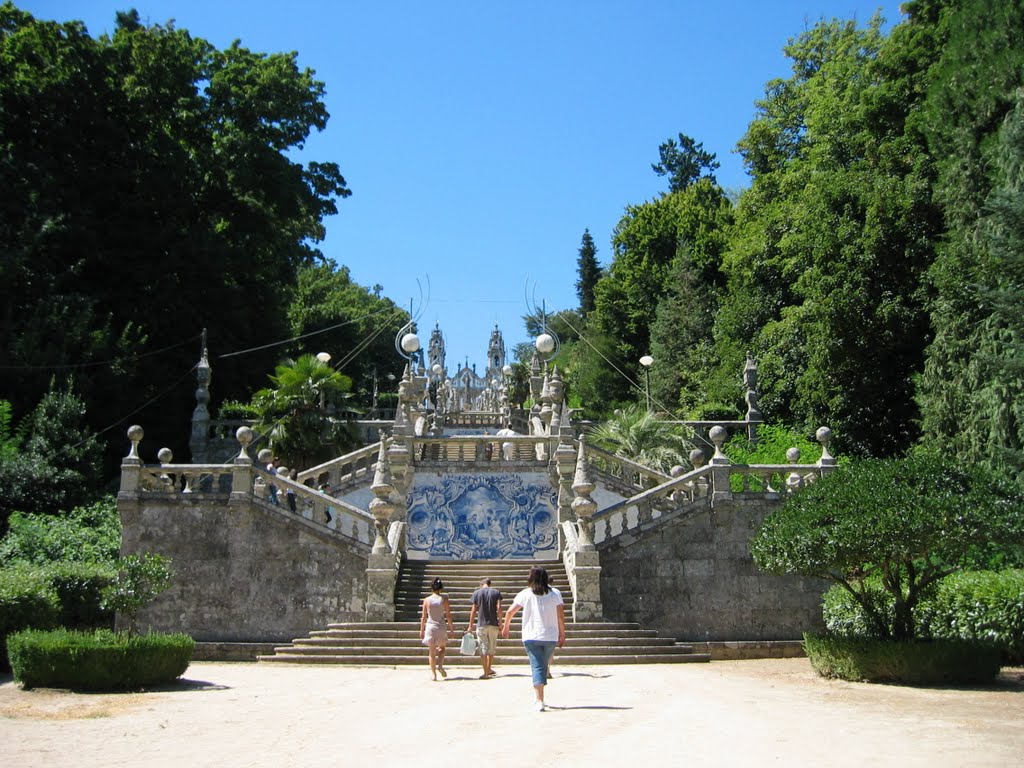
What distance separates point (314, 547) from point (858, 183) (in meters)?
19.0

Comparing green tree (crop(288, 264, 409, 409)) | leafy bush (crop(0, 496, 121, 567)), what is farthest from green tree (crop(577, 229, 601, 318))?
leafy bush (crop(0, 496, 121, 567))

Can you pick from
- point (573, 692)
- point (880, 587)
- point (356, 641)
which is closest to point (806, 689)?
point (573, 692)

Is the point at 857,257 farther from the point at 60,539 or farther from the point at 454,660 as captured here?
the point at 60,539

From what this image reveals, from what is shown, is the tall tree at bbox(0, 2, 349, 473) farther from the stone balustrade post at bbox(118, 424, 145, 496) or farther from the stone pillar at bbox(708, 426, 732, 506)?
the stone pillar at bbox(708, 426, 732, 506)

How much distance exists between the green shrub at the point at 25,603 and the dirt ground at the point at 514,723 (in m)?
0.83

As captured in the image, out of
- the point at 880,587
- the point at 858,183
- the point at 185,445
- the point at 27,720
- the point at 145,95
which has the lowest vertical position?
the point at 27,720

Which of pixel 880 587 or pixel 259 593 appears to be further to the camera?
pixel 259 593

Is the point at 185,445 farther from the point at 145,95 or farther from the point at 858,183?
the point at 858,183

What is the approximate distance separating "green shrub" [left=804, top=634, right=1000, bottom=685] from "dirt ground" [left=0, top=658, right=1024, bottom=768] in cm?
31

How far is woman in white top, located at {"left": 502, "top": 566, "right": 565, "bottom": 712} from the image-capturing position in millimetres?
10867

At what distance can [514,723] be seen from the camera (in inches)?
402

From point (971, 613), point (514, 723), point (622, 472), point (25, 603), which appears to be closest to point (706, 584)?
point (622, 472)

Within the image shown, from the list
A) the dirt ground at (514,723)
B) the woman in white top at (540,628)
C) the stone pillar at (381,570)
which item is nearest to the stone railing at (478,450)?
the stone pillar at (381,570)

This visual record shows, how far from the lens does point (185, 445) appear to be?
108 feet
